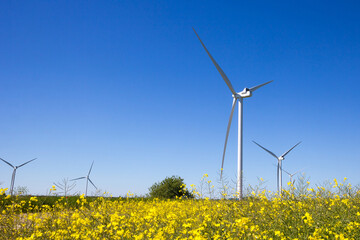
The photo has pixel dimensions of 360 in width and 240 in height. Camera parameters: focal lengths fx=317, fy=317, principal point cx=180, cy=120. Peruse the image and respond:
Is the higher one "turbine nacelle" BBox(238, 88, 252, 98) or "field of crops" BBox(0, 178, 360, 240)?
"turbine nacelle" BBox(238, 88, 252, 98)

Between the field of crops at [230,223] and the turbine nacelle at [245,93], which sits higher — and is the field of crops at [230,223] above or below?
below

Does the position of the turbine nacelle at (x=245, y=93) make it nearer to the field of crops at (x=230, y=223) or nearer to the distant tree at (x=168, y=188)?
the distant tree at (x=168, y=188)

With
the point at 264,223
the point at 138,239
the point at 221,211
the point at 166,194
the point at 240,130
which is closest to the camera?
the point at 138,239

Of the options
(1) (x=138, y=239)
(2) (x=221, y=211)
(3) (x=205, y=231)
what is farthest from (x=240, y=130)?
(1) (x=138, y=239)

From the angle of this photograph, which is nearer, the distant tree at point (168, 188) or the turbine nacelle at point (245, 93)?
the turbine nacelle at point (245, 93)

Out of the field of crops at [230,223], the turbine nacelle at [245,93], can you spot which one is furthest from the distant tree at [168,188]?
the field of crops at [230,223]

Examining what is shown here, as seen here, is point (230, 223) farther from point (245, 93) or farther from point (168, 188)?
point (168, 188)

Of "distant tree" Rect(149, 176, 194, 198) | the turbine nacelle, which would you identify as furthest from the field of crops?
"distant tree" Rect(149, 176, 194, 198)

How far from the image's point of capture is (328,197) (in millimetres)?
9992

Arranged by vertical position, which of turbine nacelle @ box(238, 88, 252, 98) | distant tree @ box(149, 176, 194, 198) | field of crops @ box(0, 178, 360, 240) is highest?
turbine nacelle @ box(238, 88, 252, 98)

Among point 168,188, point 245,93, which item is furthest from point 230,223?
point 168,188

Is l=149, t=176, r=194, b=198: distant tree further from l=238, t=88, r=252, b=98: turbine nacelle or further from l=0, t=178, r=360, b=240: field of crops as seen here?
l=0, t=178, r=360, b=240: field of crops

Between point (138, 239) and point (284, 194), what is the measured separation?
5779 millimetres

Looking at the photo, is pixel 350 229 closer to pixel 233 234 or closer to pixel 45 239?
pixel 233 234
